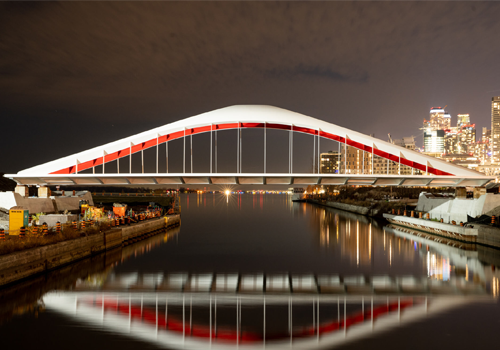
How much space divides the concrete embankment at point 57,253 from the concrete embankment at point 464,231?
26877 millimetres

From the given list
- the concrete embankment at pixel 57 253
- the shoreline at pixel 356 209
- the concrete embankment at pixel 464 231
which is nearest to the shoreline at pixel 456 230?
the concrete embankment at pixel 464 231

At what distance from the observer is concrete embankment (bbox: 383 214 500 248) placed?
87.9 ft

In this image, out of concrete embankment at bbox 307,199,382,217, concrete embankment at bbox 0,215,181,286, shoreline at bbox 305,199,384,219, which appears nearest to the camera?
concrete embankment at bbox 0,215,181,286

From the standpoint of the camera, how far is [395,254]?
3019cm

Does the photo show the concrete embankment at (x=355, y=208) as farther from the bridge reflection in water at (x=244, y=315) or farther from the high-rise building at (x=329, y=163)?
the high-rise building at (x=329, y=163)

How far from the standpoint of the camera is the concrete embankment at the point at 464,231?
2678cm

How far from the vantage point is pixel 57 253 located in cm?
1992

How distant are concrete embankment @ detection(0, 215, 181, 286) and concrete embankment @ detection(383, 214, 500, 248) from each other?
88.2ft

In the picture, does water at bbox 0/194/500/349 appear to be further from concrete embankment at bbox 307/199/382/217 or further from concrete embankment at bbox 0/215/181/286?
concrete embankment at bbox 307/199/382/217

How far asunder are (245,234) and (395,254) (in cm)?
1947

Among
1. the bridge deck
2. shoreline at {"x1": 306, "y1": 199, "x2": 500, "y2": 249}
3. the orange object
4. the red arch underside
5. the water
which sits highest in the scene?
the red arch underside

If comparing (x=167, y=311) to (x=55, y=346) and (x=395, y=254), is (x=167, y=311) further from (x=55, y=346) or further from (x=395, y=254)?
(x=395, y=254)

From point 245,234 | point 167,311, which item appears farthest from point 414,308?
point 245,234

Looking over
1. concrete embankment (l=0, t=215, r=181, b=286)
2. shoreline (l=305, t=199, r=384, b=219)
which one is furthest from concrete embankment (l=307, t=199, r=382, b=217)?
concrete embankment (l=0, t=215, r=181, b=286)
